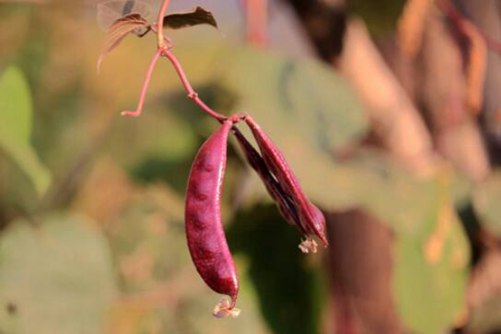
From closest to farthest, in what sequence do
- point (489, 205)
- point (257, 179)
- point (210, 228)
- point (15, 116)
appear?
point (210, 228)
point (15, 116)
point (257, 179)
point (489, 205)

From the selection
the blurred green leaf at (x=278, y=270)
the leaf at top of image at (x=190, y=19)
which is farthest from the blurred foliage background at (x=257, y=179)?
the leaf at top of image at (x=190, y=19)

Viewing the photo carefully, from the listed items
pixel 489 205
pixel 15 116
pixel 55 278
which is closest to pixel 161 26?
pixel 15 116

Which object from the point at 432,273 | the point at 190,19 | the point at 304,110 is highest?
the point at 190,19

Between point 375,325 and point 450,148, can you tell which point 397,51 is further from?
point 375,325

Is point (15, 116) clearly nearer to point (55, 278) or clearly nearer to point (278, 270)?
point (55, 278)

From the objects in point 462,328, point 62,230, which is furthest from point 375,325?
point 62,230

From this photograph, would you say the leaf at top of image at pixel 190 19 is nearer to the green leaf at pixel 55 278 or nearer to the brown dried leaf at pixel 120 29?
the brown dried leaf at pixel 120 29

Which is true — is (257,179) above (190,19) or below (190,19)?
below
